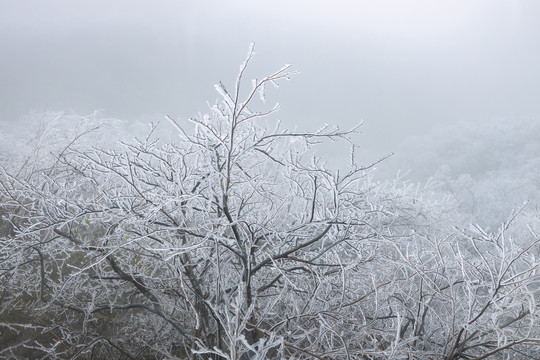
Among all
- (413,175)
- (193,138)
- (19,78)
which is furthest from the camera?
(19,78)

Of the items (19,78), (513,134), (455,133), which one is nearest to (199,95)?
(19,78)

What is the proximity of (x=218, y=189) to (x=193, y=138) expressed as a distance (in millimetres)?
309

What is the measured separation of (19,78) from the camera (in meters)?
61.9

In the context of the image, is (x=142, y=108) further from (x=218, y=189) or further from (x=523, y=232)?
(x=218, y=189)

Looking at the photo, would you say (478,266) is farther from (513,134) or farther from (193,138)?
(513,134)

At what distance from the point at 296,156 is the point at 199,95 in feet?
263

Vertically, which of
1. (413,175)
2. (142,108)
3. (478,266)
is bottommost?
(478,266)

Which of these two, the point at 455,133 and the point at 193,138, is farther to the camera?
the point at 455,133

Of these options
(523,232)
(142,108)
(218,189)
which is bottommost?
(218,189)

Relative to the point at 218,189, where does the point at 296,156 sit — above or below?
above

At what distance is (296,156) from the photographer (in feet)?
7.57

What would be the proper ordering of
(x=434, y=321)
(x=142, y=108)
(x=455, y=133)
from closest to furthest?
1. (x=434, y=321)
2. (x=455, y=133)
3. (x=142, y=108)

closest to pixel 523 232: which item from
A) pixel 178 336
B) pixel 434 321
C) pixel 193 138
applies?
pixel 434 321

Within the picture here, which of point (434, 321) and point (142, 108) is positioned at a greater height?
point (142, 108)
